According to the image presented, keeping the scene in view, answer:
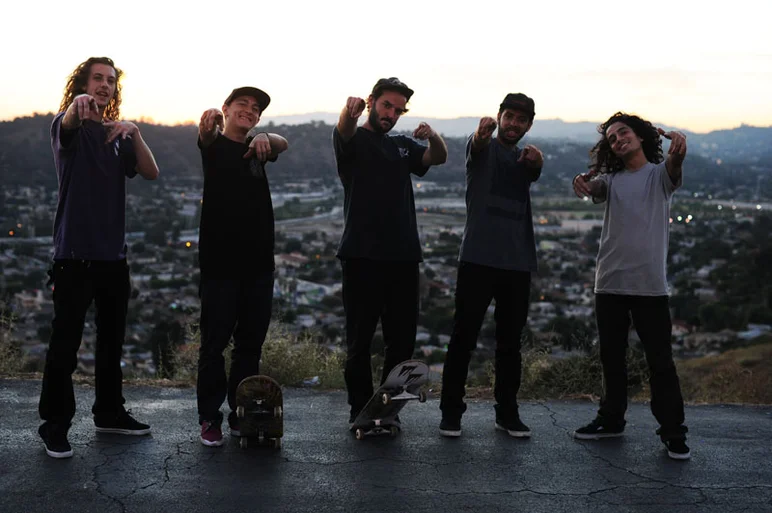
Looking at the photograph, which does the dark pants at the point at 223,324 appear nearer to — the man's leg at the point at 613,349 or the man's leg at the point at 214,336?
the man's leg at the point at 214,336

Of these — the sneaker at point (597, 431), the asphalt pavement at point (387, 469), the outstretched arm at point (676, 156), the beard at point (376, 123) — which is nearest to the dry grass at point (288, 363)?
the asphalt pavement at point (387, 469)

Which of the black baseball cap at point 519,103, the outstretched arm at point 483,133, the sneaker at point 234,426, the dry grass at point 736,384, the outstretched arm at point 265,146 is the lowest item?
the dry grass at point 736,384

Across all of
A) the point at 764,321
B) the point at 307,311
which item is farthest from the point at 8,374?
the point at 764,321

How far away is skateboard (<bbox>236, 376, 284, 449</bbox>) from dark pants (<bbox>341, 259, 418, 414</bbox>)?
0.63m

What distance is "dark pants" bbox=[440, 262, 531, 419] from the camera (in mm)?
5457

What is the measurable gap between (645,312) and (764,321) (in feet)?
83.9

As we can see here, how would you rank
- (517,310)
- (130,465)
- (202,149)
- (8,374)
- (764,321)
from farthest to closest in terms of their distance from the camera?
(764,321)
(8,374)
(517,310)
(202,149)
(130,465)

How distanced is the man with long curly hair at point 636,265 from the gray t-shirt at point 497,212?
377 millimetres

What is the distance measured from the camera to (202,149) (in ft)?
16.9

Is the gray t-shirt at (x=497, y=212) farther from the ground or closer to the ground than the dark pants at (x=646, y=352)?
farther from the ground

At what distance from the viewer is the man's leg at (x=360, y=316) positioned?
5.38 meters

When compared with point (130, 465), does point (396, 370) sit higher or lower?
higher

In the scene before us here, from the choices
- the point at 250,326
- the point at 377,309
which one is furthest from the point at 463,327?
the point at 250,326

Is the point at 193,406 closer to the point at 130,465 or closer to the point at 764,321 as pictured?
the point at 130,465
